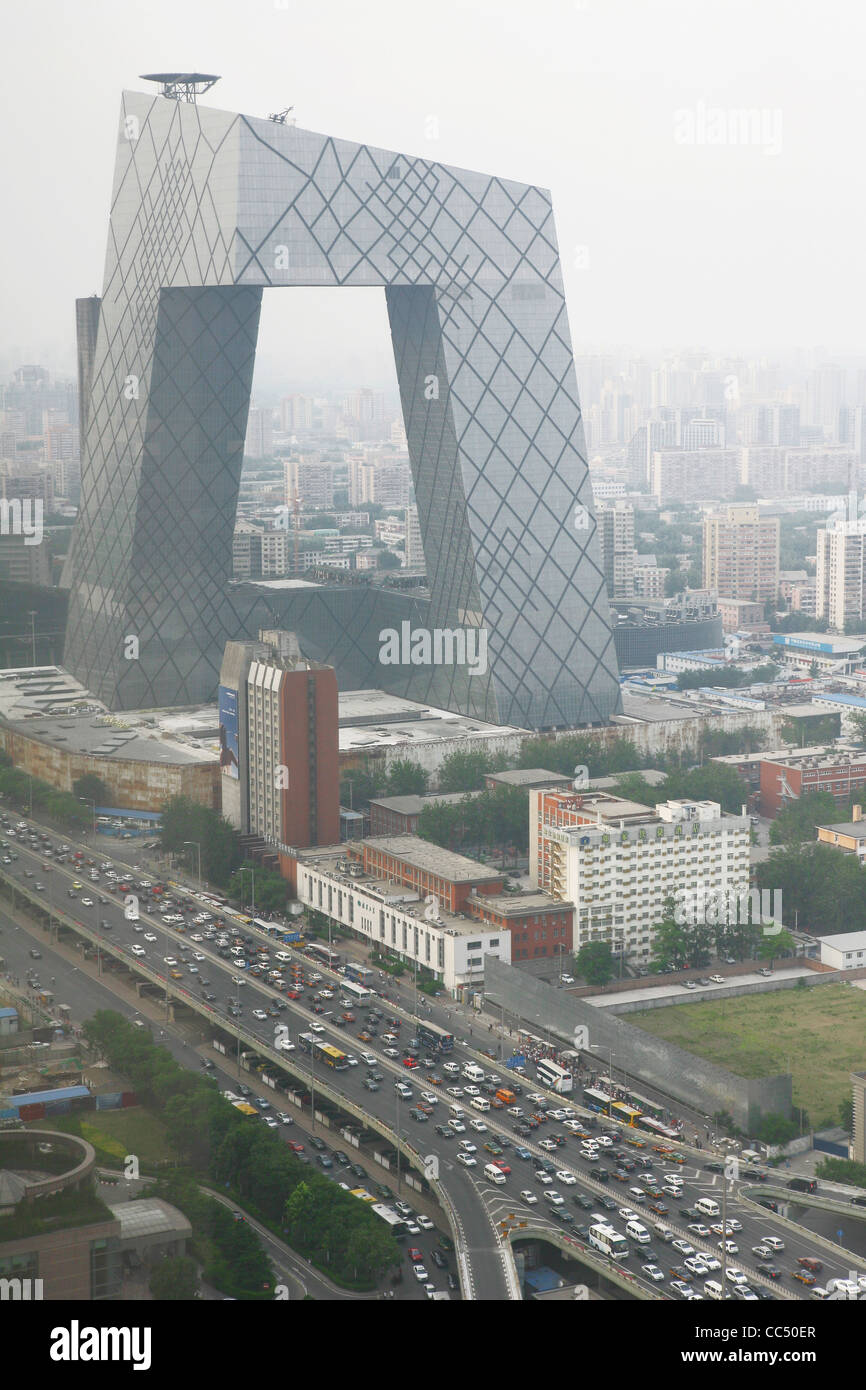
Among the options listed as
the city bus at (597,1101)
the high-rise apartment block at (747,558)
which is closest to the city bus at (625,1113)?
the city bus at (597,1101)

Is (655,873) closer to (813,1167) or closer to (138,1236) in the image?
(813,1167)

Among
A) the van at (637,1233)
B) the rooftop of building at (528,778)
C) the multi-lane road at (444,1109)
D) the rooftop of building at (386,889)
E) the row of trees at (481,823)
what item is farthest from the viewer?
the rooftop of building at (528,778)

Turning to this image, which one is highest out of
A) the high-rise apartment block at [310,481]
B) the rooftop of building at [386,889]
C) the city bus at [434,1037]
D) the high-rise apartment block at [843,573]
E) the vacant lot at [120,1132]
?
the high-rise apartment block at [310,481]

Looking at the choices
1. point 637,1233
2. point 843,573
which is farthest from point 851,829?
point 843,573

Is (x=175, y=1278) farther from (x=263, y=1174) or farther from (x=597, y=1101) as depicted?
(x=597, y=1101)

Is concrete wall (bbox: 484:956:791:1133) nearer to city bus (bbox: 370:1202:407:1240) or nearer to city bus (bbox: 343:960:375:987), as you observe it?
city bus (bbox: 343:960:375:987)

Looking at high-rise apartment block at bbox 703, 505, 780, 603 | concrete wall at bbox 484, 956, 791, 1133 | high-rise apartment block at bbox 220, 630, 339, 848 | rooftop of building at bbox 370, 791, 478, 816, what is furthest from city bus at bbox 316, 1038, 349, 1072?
high-rise apartment block at bbox 703, 505, 780, 603

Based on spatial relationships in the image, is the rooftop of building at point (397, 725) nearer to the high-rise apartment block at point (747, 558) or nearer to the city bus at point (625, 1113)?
the city bus at point (625, 1113)

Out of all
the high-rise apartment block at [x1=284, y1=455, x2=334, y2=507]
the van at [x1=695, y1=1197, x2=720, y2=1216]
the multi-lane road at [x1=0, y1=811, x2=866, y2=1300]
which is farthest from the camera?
the high-rise apartment block at [x1=284, y1=455, x2=334, y2=507]
